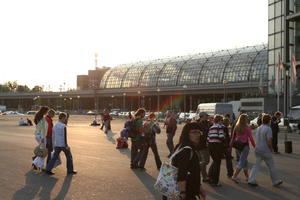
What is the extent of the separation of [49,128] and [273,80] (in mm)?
53195

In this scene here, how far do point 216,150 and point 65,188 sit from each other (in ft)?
12.0

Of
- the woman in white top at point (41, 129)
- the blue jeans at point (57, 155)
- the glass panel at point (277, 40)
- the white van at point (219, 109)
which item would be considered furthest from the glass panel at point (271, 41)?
the blue jeans at point (57, 155)

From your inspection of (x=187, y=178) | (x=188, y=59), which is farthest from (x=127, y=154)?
(x=188, y=59)

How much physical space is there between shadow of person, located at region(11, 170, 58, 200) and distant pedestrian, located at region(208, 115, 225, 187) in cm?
380

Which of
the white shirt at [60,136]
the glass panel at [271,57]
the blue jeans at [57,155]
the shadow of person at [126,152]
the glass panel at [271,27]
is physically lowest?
the shadow of person at [126,152]

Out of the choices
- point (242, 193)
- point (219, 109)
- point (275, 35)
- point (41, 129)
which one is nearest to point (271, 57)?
point (275, 35)

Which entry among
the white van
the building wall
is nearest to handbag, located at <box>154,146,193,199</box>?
the white van

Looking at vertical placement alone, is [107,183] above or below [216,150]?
below

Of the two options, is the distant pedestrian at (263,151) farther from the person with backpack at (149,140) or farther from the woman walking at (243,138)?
the person with backpack at (149,140)

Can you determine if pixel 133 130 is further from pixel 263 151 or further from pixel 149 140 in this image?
pixel 263 151

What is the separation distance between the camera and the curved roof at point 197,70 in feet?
330

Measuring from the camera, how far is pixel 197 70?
11325cm

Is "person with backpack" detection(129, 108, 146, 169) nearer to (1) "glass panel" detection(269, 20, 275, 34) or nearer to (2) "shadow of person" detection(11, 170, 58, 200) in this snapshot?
(2) "shadow of person" detection(11, 170, 58, 200)

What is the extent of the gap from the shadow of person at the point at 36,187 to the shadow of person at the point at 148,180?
220cm
